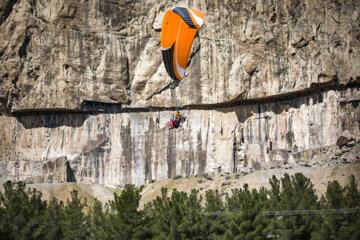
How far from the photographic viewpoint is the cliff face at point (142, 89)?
7088 centimetres

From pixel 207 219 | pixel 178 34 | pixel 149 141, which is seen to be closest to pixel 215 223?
pixel 207 219

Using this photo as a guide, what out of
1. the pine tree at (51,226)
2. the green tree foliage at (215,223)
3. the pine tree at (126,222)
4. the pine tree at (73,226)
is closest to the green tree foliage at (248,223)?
the green tree foliage at (215,223)

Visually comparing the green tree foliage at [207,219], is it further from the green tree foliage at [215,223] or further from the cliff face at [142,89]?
the cliff face at [142,89]

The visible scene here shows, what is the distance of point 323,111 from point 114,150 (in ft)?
86.0

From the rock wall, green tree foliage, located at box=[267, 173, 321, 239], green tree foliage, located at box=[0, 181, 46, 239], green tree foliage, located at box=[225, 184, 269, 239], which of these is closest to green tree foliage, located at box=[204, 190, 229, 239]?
green tree foliage, located at box=[225, 184, 269, 239]

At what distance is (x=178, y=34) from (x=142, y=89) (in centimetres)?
3228

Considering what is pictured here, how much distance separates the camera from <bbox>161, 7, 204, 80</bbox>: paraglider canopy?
4456cm

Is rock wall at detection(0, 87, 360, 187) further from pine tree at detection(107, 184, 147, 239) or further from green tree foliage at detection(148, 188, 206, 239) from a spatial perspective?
pine tree at detection(107, 184, 147, 239)

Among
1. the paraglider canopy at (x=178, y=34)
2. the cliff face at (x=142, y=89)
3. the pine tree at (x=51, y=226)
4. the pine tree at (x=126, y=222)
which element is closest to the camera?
the pine tree at (x=126, y=222)

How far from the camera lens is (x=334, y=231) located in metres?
35.1

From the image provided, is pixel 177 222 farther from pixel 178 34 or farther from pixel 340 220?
pixel 178 34

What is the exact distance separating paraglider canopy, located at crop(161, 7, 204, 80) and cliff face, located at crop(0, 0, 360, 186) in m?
25.5

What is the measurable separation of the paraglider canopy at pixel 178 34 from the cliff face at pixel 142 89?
83.7ft

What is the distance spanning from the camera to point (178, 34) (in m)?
45.0
